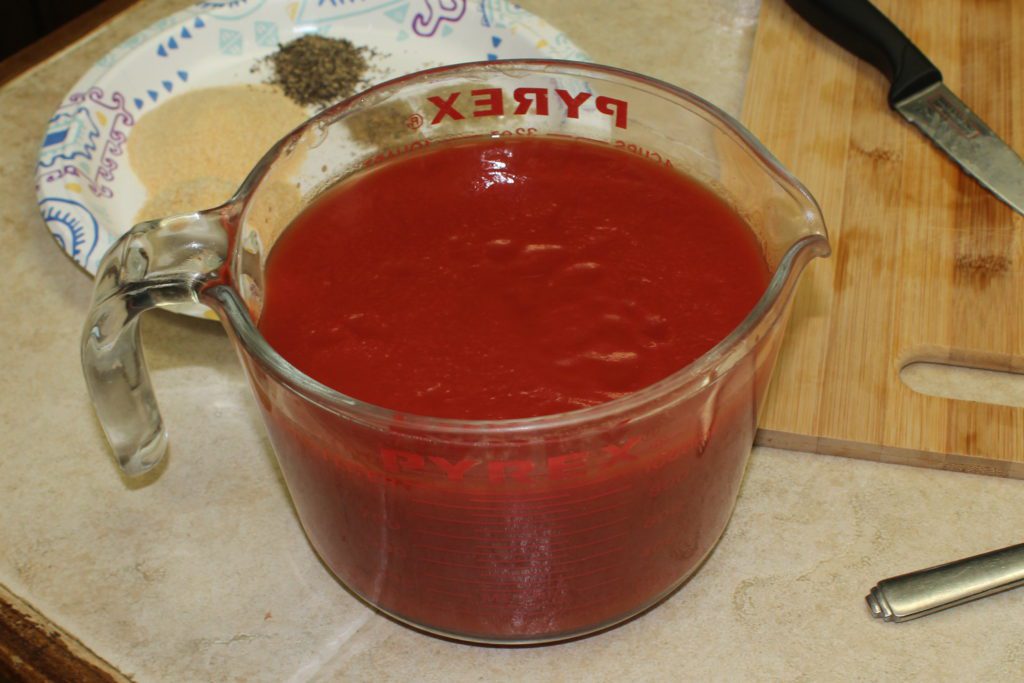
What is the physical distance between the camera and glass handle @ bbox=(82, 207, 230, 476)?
752 millimetres

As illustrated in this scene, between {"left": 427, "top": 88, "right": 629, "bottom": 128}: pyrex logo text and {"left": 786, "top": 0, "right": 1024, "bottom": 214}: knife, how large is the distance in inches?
16.8

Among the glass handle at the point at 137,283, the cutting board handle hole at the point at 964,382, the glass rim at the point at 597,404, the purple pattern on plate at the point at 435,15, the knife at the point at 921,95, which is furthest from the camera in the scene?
the purple pattern on plate at the point at 435,15

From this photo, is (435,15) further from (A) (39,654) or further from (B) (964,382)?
(A) (39,654)

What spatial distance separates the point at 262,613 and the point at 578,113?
1.46 ft

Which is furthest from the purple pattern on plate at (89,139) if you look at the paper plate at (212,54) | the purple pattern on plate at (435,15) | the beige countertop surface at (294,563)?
the purple pattern on plate at (435,15)

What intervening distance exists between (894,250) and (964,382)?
0.45ft

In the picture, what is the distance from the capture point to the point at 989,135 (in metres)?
1.15

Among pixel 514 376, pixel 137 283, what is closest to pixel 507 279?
pixel 514 376

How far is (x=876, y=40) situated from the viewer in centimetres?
121

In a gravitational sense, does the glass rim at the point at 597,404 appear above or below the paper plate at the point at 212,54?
above

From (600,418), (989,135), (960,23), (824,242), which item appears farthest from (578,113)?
(960,23)

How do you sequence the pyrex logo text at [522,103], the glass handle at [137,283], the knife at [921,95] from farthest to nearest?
1. the knife at [921,95]
2. the pyrex logo text at [522,103]
3. the glass handle at [137,283]

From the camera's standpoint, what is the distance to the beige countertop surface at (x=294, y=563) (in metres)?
0.83

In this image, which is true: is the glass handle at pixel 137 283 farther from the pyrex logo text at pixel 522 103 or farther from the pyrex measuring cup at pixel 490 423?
the pyrex logo text at pixel 522 103
